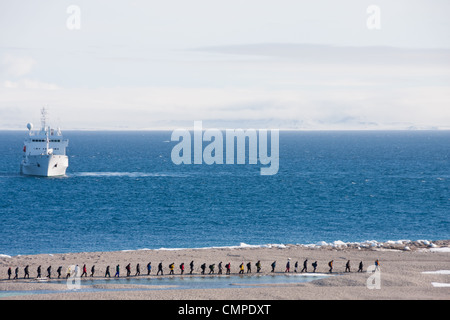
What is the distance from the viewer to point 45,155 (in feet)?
445

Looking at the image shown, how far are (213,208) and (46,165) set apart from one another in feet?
183

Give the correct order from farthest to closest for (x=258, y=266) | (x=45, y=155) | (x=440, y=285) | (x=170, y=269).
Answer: (x=45, y=155) → (x=258, y=266) → (x=170, y=269) → (x=440, y=285)

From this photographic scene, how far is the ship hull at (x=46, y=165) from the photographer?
136m

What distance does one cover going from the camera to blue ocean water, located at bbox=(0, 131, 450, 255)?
236 ft

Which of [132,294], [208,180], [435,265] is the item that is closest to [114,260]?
[132,294]

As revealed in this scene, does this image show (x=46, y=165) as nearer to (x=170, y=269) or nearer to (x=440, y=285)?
(x=170, y=269)

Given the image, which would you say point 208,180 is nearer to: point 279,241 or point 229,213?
point 229,213

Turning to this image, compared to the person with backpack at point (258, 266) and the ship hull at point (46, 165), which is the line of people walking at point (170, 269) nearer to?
the person with backpack at point (258, 266)

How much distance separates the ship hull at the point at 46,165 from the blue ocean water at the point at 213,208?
276 centimetres

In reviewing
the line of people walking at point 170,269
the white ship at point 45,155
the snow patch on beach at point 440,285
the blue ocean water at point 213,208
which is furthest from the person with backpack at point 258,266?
the white ship at point 45,155

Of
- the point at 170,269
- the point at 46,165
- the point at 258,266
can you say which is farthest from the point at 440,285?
the point at 46,165

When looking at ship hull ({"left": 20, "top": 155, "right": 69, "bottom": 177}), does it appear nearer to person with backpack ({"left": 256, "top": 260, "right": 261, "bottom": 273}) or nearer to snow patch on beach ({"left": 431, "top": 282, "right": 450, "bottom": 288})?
person with backpack ({"left": 256, "top": 260, "right": 261, "bottom": 273})

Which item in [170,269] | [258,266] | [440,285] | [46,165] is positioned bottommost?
[440,285]

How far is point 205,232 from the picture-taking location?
75188 mm
